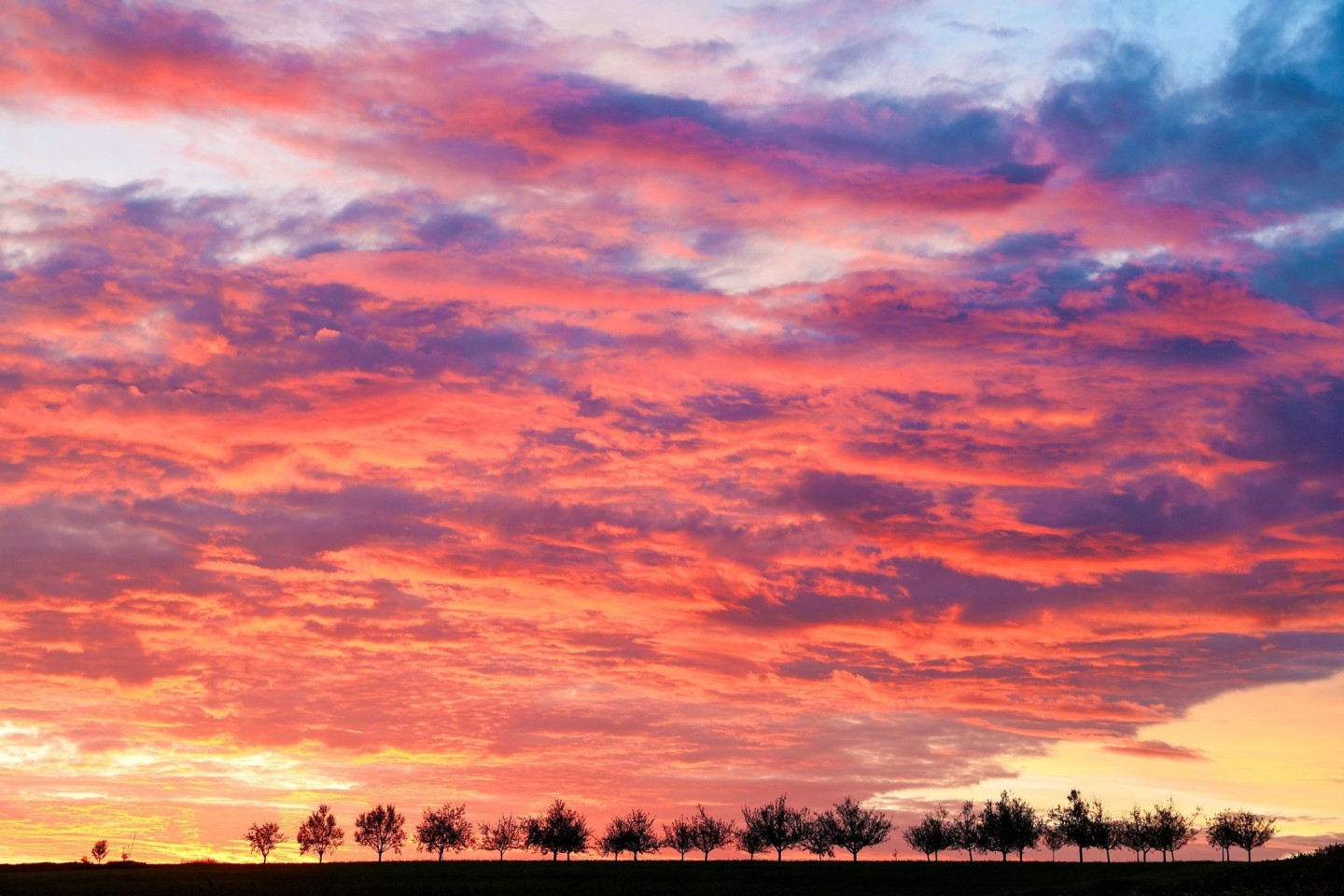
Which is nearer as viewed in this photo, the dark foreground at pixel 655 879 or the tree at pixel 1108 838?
the dark foreground at pixel 655 879

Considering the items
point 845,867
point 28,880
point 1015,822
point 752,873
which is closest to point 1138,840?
point 1015,822

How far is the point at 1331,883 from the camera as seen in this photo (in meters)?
78.2

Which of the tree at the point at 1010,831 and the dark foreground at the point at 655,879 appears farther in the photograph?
the tree at the point at 1010,831

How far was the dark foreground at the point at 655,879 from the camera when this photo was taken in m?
113

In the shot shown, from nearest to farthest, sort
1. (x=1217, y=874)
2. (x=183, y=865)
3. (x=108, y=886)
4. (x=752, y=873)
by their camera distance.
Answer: (x=1217, y=874) < (x=108, y=886) < (x=752, y=873) < (x=183, y=865)

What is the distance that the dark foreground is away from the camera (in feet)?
372

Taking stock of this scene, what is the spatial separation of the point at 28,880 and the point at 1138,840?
524 feet

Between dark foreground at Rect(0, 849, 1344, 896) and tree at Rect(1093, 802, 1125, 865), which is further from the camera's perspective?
tree at Rect(1093, 802, 1125, 865)

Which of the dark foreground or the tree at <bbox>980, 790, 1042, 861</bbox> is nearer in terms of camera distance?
the dark foreground

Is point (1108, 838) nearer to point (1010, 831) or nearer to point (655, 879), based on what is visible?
point (1010, 831)

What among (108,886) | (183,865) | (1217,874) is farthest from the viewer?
(183,865)

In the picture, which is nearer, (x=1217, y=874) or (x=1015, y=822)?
(x=1217, y=874)

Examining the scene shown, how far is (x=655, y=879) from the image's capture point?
435 feet

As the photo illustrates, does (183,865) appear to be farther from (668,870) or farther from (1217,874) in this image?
(1217,874)
